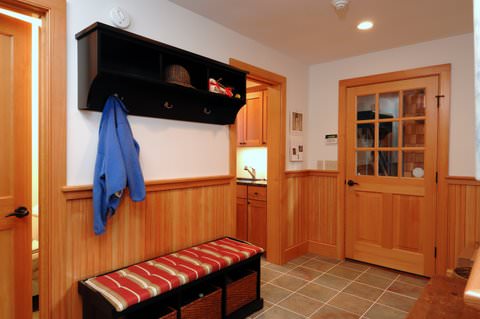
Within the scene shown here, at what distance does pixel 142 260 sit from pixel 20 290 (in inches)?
30.1

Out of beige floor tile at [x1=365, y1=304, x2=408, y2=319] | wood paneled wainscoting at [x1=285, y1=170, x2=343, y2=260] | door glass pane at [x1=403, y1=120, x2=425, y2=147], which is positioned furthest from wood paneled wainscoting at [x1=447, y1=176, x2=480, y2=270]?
wood paneled wainscoting at [x1=285, y1=170, x2=343, y2=260]

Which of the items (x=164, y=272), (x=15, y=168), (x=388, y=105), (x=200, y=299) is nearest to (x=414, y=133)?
(x=388, y=105)

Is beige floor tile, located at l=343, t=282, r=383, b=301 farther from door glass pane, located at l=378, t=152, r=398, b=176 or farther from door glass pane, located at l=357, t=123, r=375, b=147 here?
door glass pane, located at l=357, t=123, r=375, b=147

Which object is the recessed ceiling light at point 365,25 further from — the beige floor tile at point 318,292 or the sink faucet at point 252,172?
the beige floor tile at point 318,292

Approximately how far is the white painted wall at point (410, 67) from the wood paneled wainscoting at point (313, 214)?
0.27m

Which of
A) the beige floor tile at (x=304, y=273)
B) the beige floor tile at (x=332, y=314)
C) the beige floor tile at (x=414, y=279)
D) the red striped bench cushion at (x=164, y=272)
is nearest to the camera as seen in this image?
the red striped bench cushion at (x=164, y=272)

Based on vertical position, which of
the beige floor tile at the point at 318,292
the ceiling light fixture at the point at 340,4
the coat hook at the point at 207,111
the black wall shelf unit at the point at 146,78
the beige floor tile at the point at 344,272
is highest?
the ceiling light fixture at the point at 340,4

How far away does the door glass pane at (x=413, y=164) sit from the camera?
325cm

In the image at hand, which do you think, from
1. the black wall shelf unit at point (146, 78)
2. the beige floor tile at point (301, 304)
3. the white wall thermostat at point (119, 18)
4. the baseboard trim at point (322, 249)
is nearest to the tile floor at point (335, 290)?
the beige floor tile at point (301, 304)

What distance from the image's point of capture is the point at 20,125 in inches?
76.5

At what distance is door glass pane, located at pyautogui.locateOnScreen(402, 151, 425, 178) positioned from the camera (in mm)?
3250

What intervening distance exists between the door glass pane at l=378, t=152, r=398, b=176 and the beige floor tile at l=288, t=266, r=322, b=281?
135 cm

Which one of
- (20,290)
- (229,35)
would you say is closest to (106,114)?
(20,290)

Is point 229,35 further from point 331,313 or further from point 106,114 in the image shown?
point 331,313
